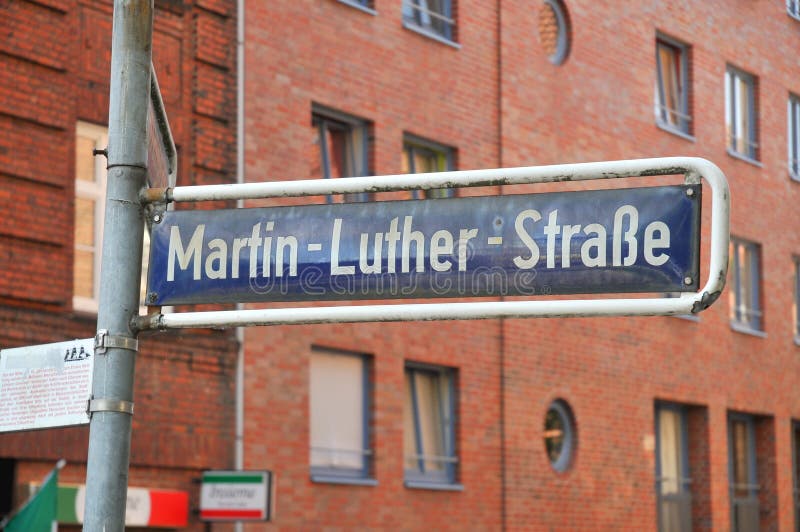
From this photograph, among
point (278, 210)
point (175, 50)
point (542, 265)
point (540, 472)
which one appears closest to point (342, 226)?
point (278, 210)

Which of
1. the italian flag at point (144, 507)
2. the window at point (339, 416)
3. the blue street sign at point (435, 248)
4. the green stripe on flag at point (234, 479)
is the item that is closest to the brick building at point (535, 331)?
the window at point (339, 416)

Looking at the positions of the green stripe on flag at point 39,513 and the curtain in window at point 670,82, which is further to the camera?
the curtain in window at point 670,82

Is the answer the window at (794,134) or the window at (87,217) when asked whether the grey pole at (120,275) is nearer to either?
the window at (87,217)

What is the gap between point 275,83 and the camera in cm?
1723

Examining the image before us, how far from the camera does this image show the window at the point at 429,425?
62.4 ft

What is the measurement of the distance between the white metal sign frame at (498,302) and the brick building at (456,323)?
9303mm

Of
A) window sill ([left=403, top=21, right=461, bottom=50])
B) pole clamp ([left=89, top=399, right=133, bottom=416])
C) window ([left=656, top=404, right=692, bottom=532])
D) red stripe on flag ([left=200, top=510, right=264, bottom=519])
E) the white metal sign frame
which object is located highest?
window sill ([left=403, top=21, right=461, bottom=50])

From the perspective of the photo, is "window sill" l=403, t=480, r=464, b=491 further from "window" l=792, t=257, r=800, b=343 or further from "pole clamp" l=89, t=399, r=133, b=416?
"pole clamp" l=89, t=399, r=133, b=416

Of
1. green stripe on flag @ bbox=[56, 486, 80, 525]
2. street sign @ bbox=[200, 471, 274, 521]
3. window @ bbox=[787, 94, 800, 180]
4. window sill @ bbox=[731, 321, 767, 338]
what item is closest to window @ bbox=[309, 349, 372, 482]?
street sign @ bbox=[200, 471, 274, 521]

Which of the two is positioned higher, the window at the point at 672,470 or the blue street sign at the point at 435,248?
the window at the point at 672,470

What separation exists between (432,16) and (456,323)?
157 inches

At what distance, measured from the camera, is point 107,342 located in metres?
4.74

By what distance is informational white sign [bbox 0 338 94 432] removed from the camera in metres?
4.80

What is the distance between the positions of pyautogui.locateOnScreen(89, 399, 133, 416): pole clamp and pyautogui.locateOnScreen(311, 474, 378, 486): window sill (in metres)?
12.4
